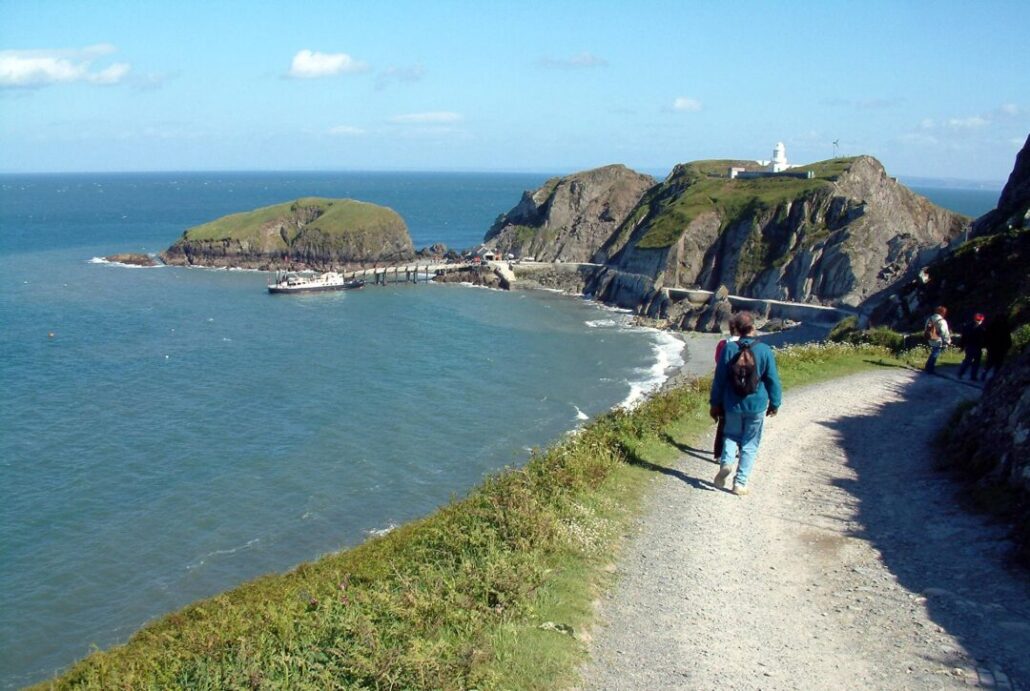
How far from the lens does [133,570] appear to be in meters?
25.9

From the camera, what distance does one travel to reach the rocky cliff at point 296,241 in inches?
4830

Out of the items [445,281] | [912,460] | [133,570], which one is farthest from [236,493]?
[445,281]

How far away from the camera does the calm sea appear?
25.8m

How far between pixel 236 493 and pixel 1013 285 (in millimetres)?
28966

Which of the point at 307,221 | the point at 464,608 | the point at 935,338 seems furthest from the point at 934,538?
the point at 307,221

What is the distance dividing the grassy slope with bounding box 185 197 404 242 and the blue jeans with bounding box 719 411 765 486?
398ft

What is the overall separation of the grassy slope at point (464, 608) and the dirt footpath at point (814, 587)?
1.39 ft

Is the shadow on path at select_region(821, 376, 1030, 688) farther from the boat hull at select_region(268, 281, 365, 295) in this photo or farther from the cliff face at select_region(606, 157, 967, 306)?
the boat hull at select_region(268, 281, 365, 295)

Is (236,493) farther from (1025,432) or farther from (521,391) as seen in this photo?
(1025,432)

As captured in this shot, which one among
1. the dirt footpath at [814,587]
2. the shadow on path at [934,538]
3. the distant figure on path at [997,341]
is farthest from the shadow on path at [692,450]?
the distant figure on path at [997,341]

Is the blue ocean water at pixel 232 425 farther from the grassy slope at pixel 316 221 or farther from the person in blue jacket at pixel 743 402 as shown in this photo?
the grassy slope at pixel 316 221

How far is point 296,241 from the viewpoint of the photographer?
13062cm

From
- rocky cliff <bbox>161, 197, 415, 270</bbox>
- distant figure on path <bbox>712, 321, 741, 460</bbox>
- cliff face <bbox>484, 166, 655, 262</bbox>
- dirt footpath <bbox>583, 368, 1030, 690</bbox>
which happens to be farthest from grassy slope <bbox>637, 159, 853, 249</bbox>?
dirt footpath <bbox>583, 368, 1030, 690</bbox>

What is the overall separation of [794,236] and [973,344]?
73.1 metres
